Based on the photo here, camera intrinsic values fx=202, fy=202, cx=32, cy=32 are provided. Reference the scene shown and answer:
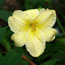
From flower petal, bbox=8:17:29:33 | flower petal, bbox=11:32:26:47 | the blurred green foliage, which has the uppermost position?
flower petal, bbox=8:17:29:33

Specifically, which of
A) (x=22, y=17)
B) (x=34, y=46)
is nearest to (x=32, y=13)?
(x=22, y=17)

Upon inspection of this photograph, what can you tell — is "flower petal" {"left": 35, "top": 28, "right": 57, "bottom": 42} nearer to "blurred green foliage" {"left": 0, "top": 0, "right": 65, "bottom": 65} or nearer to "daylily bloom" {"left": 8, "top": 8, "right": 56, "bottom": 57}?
"daylily bloom" {"left": 8, "top": 8, "right": 56, "bottom": 57}

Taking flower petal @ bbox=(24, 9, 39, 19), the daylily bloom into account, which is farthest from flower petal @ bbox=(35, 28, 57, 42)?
flower petal @ bbox=(24, 9, 39, 19)

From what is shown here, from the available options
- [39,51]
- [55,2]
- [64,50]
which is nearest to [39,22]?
[39,51]

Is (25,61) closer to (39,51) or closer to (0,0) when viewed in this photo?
(39,51)

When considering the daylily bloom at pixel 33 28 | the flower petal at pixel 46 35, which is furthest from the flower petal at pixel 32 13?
the flower petal at pixel 46 35

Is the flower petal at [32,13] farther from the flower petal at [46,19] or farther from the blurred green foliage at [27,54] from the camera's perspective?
the blurred green foliage at [27,54]

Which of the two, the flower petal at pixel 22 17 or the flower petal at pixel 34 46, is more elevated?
the flower petal at pixel 22 17
